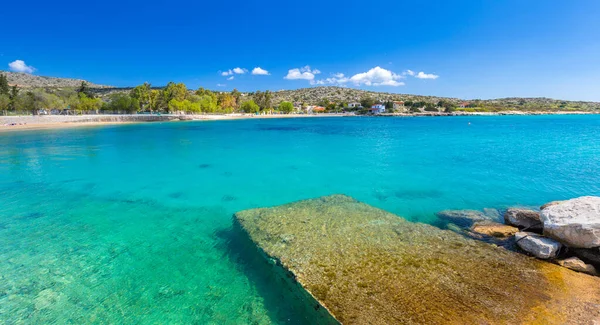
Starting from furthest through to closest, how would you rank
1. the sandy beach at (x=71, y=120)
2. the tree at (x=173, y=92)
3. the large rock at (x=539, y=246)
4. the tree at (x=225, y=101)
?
the tree at (x=225, y=101) → the tree at (x=173, y=92) → the sandy beach at (x=71, y=120) → the large rock at (x=539, y=246)

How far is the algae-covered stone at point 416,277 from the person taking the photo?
5398mm

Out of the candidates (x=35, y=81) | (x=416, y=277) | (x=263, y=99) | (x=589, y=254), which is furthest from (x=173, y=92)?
(x=589, y=254)

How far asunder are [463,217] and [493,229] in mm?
1916

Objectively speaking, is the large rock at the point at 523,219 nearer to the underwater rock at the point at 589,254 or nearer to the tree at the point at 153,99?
the underwater rock at the point at 589,254

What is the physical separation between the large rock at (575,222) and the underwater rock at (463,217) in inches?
112

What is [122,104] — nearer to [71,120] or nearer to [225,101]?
[71,120]

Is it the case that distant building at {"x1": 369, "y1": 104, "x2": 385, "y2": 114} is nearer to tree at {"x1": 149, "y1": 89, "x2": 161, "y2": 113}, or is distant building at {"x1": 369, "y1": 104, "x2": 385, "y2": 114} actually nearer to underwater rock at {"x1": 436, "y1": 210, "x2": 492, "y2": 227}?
tree at {"x1": 149, "y1": 89, "x2": 161, "y2": 113}

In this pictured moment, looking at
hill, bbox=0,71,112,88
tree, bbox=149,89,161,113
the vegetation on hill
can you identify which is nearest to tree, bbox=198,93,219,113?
the vegetation on hill

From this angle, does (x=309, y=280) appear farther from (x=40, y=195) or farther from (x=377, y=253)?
(x=40, y=195)

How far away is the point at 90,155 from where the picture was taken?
30.8 metres

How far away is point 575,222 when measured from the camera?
7.39 metres

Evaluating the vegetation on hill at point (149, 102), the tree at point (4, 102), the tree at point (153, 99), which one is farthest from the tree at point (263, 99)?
the tree at point (4, 102)

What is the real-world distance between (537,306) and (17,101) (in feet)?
398

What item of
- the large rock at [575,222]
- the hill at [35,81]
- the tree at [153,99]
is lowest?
the large rock at [575,222]
